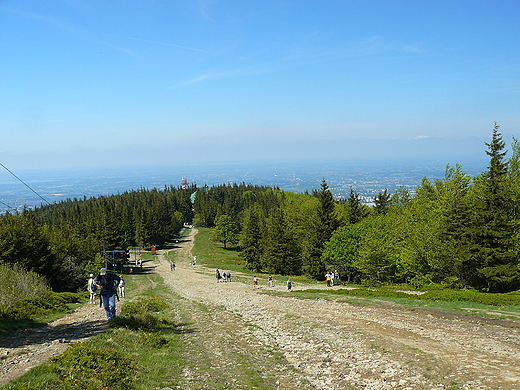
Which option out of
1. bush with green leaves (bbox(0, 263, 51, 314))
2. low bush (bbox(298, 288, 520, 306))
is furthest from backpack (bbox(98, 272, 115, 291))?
low bush (bbox(298, 288, 520, 306))

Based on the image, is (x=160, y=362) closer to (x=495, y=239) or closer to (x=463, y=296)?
(x=463, y=296)

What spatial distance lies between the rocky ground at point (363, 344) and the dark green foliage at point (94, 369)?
42.9 inches

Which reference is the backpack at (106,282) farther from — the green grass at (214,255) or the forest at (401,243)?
the green grass at (214,255)

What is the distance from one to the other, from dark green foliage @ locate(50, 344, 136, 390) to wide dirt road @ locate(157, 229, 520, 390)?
588 cm

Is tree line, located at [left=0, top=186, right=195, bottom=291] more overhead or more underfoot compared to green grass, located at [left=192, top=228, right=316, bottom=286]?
more overhead

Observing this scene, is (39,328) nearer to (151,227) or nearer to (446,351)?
(446,351)

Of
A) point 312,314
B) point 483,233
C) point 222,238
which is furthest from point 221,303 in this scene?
point 222,238

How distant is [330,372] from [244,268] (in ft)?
200

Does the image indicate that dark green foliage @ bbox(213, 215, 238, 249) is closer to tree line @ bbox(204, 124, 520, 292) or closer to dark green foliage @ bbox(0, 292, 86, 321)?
tree line @ bbox(204, 124, 520, 292)

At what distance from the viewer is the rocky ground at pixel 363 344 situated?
36.9 feet

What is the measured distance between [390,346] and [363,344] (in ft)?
3.71

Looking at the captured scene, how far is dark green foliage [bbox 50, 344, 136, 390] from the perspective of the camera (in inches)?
366

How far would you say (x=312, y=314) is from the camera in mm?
22578

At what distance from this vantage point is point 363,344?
15.3 m
